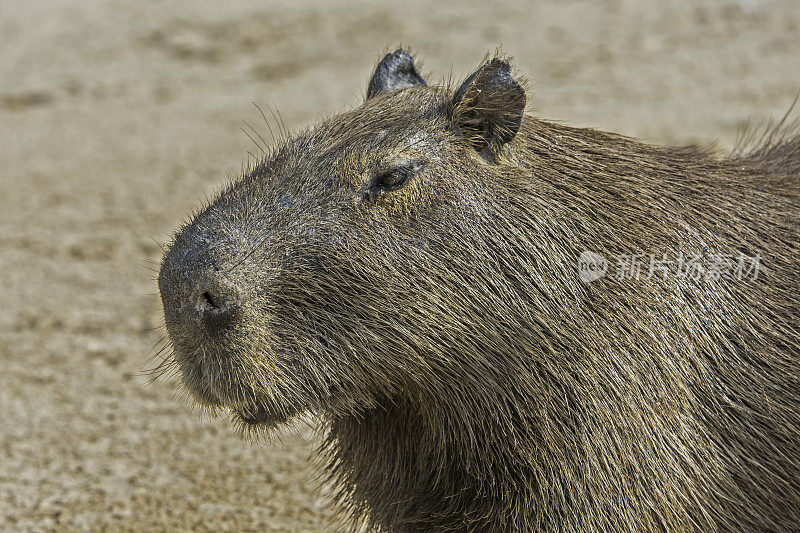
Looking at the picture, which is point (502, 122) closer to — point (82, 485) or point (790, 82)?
point (82, 485)

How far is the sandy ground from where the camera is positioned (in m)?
4.23

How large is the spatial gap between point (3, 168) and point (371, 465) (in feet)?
20.6

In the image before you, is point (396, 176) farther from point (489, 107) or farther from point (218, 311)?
point (218, 311)

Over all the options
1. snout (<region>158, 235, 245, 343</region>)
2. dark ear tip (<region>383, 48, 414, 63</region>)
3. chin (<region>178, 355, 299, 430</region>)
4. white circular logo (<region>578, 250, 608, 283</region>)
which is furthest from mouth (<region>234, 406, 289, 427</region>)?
dark ear tip (<region>383, 48, 414, 63</region>)

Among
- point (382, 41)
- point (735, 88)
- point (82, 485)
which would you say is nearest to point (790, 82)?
point (735, 88)

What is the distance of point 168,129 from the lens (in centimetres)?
858

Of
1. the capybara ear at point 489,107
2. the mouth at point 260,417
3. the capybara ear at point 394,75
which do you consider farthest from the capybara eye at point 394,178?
the mouth at point 260,417

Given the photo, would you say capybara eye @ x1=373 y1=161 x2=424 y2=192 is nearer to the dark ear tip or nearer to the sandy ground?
the dark ear tip

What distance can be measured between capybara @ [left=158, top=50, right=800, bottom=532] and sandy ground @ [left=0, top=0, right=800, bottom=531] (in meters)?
0.74

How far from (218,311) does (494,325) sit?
30.1 inches

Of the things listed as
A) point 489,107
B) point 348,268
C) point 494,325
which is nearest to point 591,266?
point 494,325

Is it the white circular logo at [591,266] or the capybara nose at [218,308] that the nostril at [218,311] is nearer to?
the capybara nose at [218,308]

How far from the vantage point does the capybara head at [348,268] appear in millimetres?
2465

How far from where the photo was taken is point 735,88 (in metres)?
8.48
